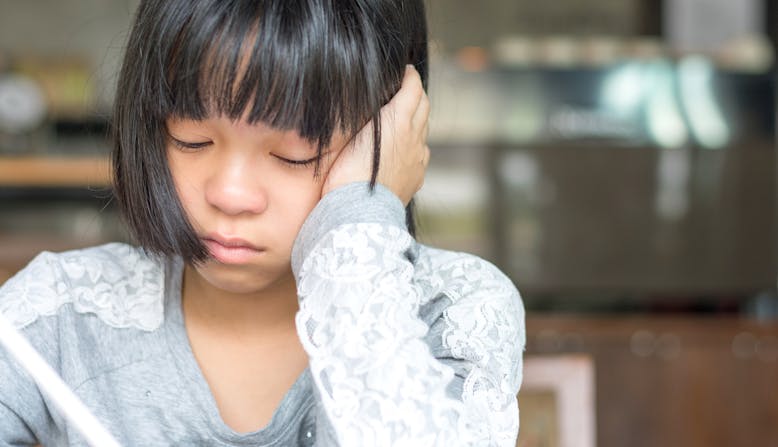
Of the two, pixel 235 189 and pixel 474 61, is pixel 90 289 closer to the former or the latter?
pixel 235 189

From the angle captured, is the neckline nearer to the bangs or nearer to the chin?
the chin

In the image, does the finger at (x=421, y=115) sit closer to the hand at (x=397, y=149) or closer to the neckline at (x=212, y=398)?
the hand at (x=397, y=149)

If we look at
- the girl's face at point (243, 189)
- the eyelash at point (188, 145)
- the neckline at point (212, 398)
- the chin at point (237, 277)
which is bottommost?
the neckline at point (212, 398)

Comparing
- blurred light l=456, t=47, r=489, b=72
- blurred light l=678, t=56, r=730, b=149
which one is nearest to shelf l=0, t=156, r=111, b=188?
blurred light l=456, t=47, r=489, b=72

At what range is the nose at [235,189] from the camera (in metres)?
0.72

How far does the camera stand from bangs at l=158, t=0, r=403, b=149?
2.33 ft

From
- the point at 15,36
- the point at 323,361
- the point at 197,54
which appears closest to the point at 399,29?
the point at 197,54

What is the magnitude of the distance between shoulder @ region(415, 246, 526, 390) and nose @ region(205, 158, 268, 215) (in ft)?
0.64

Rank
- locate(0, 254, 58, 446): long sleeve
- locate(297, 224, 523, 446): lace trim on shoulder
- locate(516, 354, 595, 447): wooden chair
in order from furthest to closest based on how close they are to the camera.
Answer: locate(516, 354, 595, 447): wooden chair < locate(0, 254, 58, 446): long sleeve < locate(297, 224, 523, 446): lace trim on shoulder

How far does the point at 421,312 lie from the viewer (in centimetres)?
86

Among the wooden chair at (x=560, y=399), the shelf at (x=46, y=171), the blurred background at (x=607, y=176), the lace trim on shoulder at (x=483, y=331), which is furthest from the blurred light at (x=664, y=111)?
the lace trim on shoulder at (x=483, y=331)

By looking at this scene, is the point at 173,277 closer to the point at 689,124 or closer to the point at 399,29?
the point at 399,29

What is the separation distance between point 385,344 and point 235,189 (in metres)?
0.16

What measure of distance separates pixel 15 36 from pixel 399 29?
3.76m
